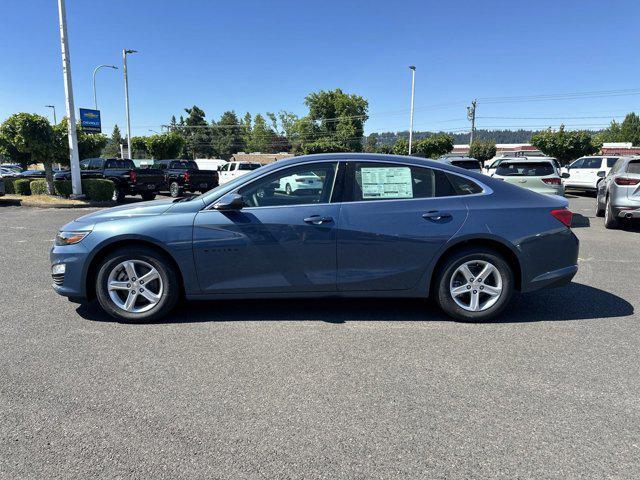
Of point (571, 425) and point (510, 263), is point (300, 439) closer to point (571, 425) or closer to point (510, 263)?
point (571, 425)

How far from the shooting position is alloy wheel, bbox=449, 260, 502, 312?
13.8ft

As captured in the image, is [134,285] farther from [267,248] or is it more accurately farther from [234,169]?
[234,169]

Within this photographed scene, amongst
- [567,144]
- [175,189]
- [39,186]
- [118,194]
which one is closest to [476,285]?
[118,194]

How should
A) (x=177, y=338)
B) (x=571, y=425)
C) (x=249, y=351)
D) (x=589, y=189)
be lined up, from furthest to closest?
(x=589, y=189), (x=177, y=338), (x=249, y=351), (x=571, y=425)

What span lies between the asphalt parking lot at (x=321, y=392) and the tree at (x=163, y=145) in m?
42.7

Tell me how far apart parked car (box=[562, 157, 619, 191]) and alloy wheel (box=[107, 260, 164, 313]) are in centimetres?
1804

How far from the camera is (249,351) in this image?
11.9 ft

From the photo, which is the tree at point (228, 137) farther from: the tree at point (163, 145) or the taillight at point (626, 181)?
the taillight at point (626, 181)

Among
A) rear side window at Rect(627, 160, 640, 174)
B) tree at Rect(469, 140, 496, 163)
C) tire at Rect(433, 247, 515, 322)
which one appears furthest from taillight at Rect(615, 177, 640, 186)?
tree at Rect(469, 140, 496, 163)

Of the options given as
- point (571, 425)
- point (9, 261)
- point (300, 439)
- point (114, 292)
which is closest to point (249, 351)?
point (300, 439)

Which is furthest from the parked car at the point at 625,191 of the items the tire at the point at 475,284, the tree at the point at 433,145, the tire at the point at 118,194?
the tree at the point at 433,145

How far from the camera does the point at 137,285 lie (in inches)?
165

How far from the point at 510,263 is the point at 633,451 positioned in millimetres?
2091

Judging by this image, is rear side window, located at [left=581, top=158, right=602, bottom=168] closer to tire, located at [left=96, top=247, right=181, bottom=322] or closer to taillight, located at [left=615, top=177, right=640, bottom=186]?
taillight, located at [left=615, top=177, right=640, bottom=186]
